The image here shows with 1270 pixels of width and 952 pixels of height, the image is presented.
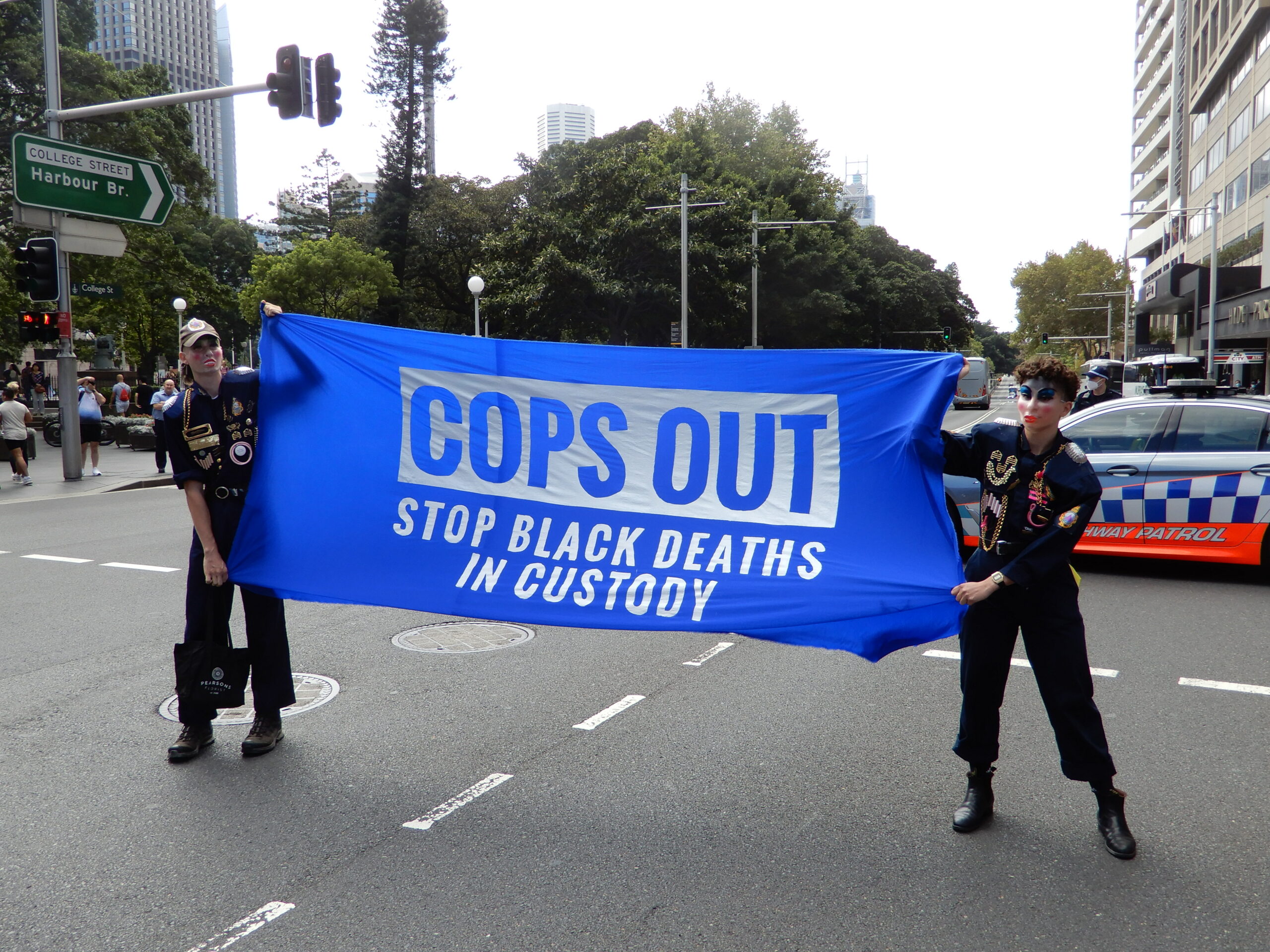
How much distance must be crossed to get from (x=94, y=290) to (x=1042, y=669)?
1818 cm

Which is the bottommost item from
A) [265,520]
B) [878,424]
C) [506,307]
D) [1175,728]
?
[1175,728]

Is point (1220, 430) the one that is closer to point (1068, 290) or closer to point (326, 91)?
point (326, 91)

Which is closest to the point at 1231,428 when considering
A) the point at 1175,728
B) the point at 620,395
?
the point at 1175,728

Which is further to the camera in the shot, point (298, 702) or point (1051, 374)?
point (298, 702)

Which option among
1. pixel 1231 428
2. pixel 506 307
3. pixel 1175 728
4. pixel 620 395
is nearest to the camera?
pixel 620 395

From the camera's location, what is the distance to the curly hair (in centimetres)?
369

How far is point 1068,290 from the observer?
92.7 metres

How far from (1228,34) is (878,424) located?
5809cm

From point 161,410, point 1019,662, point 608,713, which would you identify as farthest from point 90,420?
point 1019,662

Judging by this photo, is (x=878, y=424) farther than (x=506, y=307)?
No

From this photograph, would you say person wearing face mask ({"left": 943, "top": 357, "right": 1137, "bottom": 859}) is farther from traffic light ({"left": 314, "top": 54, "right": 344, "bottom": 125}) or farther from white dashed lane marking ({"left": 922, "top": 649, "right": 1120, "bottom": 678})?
traffic light ({"left": 314, "top": 54, "right": 344, "bottom": 125})

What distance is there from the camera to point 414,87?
57469 mm

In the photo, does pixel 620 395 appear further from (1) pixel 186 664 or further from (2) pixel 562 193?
(2) pixel 562 193

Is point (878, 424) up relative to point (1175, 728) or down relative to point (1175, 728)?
up
